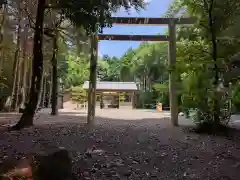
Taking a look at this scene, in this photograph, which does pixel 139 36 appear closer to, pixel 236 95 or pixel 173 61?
pixel 173 61

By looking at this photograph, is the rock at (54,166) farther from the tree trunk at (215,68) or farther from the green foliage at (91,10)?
the tree trunk at (215,68)

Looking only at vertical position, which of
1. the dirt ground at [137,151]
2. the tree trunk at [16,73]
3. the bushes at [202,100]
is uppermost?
the tree trunk at [16,73]

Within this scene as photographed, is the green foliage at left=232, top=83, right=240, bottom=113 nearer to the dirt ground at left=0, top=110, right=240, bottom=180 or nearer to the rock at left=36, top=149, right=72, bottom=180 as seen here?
the dirt ground at left=0, top=110, right=240, bottom=180

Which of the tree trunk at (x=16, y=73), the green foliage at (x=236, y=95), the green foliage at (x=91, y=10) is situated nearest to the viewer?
the green foliage at (x=91, y=10)

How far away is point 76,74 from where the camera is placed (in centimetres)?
3089

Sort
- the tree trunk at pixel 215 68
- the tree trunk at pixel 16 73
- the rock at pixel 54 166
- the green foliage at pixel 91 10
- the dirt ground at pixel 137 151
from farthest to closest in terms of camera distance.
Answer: the tree trunk at pixel 16 73
the tree trunk at pixel 215 68
the green foliage at pixel 91 10
the dirt ground at pixel 137 151
the rock at pixel 54 166

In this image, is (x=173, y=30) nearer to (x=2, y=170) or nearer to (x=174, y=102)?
(x=174, y=102)

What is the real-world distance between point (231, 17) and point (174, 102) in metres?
2.93

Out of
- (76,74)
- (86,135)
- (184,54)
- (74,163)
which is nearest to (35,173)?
(74,163)

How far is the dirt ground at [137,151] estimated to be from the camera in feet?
18.1

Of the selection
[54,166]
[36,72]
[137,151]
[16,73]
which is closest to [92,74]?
[36,72]

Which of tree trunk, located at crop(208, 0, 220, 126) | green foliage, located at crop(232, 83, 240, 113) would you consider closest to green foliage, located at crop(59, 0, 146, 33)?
tree trunk, located at crop(208, 0, 220, 126)

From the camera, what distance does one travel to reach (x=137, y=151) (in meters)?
6.64

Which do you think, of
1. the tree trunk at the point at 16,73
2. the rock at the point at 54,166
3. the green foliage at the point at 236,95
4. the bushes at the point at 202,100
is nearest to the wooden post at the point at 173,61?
the bushes at the point at 202,100
